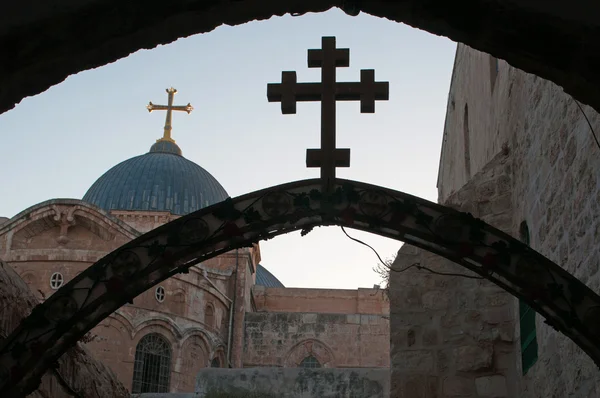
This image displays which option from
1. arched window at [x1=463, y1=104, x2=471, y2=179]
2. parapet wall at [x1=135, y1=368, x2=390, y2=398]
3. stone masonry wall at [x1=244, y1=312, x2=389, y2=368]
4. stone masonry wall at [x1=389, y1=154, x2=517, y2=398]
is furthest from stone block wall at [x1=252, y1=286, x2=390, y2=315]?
stone masonry wall at [x1=389, y1=154, x2=517, y2=398]

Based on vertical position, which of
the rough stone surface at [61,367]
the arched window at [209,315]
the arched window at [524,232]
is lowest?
the rough stone surface at [61,367]

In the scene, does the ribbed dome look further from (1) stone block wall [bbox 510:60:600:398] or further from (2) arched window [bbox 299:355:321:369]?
(1) stone block wall [bbox 510:60:600:398]

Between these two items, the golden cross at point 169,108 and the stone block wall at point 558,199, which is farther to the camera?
the golden cross at point 169,108

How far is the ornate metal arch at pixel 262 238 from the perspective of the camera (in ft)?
12.7

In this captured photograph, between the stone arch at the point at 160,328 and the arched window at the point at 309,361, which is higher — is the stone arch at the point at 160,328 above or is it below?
above

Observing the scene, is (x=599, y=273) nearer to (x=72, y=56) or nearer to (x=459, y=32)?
(x=459, y=32)

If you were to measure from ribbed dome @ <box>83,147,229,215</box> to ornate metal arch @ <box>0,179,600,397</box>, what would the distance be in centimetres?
2604

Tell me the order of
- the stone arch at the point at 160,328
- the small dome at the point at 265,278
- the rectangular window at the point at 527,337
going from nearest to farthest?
the rectangular window at the point at 527,337
the stone arch at the point at 160,328
the small dome at the point at 265,278

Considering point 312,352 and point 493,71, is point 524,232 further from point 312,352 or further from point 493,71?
point 312,352

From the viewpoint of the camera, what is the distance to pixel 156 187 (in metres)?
31.3

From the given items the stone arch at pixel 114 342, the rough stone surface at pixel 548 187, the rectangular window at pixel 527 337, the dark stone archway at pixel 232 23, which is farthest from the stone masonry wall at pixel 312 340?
the dark stone archway at pixel 232 23

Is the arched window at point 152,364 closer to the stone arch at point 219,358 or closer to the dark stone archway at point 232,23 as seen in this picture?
the stone arch at point 219,358

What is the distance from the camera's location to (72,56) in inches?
126

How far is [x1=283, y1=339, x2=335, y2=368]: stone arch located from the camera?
2742cm
